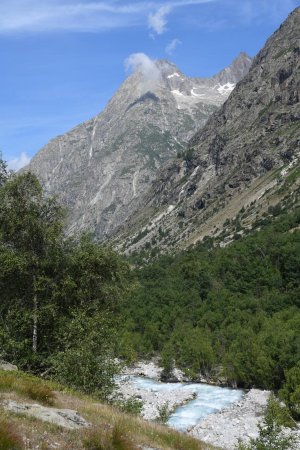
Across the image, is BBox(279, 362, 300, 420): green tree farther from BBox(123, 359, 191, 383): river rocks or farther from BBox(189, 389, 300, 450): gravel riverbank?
BBox(123, 359, 191, 383): river rocks

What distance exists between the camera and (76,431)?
11.3 m

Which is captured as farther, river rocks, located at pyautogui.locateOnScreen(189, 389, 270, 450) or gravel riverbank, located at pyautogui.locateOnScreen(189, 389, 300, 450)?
river rocks, located at pyautogui.locateOnScreen(189, 389, 270, 450)

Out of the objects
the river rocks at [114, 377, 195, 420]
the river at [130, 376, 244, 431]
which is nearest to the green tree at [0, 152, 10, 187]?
the river at [130, 376, 244, 431]

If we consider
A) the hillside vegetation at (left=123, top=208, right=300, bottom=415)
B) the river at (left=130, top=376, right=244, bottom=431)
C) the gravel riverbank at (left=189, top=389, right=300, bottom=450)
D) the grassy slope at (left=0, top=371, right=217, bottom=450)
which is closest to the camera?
the grassy slope at (left=0, top=371, right=217, bottom=450)

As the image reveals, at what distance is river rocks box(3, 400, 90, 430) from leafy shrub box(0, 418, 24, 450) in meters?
Answer: 2.13

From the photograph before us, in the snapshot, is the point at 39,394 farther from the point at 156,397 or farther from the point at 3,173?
the point at 156,397

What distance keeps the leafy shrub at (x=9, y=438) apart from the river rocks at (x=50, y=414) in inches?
83.8

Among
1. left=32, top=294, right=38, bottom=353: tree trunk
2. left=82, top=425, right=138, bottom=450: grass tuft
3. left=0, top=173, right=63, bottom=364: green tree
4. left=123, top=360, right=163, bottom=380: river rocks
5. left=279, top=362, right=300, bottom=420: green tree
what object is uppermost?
left=0, top=173, right=63, bottom=364: green tree

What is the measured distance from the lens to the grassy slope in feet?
33.2

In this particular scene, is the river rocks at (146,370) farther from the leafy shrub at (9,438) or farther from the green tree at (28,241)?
the leafy shrub at (9,438)

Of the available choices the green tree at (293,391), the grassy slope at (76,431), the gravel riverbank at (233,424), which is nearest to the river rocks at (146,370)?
the gravel riverbank at (233,424)

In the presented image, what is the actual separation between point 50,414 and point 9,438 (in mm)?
3146

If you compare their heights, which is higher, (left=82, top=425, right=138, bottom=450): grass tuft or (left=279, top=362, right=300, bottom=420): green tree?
(left=82, top=425, right=138, bottom=450): grass tuft

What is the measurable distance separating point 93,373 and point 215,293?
100754 millimetres
